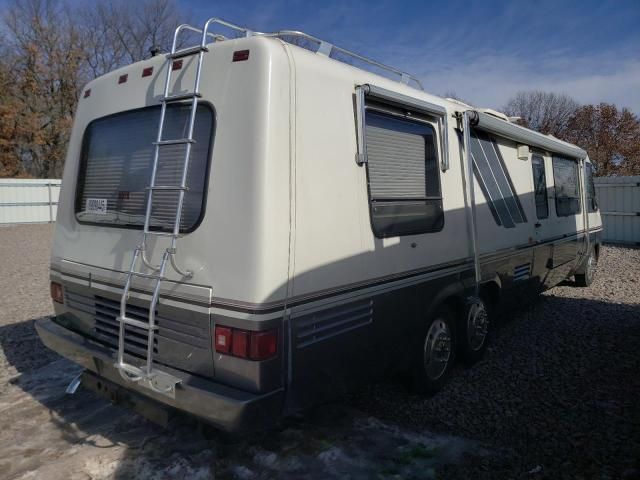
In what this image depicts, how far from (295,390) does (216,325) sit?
58 centimetres

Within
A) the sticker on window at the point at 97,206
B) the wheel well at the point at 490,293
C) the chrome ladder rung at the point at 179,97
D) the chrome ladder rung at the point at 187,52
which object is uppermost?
the chrome ladder rung at the point at 187,52

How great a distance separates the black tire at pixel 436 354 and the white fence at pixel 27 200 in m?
17.3

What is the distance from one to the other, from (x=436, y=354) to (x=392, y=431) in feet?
2.71

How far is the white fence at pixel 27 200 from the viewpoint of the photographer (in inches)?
695

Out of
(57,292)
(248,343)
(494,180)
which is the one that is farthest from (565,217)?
(57,292)

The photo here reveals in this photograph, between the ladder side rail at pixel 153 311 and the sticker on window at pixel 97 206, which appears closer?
the ladder side rail at pixel 153 311

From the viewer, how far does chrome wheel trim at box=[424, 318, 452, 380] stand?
13.0 feet

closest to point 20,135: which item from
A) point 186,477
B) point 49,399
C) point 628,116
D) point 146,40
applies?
point 146,40

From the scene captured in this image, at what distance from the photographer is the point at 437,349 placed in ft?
13.4

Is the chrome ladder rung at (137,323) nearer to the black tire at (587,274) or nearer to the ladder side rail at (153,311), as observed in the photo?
the ladder side rail at (153,311)

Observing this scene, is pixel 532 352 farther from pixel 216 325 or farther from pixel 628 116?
pixel 628 116

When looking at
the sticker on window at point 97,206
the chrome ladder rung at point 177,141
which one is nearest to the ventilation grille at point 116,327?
the sticker on window at point 97,206

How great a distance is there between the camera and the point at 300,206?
2.75 metres

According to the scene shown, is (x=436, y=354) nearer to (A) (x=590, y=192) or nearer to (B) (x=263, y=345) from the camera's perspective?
(B) (x=263, y=345)
